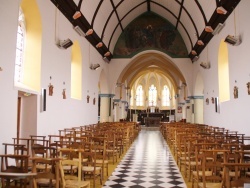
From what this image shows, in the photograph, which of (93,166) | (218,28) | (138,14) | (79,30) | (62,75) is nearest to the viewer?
Result: (93,166)

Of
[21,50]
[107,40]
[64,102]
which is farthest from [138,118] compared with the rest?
[21,50]

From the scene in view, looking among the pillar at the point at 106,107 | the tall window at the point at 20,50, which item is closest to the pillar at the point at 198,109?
the pillar at the point at 106,107

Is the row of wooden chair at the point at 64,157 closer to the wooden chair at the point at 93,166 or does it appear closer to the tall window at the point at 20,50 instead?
the wooden chair at the point at 93,166

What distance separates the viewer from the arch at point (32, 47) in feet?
35.9

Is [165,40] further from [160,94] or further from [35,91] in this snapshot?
[160,94]

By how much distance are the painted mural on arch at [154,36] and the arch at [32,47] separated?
1377cm

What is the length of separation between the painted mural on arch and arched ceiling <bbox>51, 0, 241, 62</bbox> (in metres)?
0.57

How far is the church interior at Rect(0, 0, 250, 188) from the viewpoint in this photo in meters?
6.37

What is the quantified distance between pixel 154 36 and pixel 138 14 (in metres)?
2.23

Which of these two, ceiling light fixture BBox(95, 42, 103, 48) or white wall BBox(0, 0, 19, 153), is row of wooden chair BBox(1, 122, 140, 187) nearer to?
white wall BBox(0, 0, 19, 153)

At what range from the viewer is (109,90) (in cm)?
2470

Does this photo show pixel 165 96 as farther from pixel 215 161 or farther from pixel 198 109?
pixel 215 161

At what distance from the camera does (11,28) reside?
8.44 metres

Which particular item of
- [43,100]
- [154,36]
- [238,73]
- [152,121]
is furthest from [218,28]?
[152,121]
